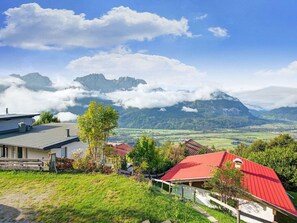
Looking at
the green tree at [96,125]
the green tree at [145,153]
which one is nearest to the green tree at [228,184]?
the green tree at [96,125]

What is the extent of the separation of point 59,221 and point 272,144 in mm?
47146

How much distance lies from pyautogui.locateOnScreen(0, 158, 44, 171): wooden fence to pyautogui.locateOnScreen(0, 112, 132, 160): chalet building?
11.5 feet

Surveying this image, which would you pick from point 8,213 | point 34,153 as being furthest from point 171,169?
point 8,213

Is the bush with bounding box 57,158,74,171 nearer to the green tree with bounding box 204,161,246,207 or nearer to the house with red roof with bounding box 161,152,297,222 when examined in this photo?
the house with red roof with bounding box 161,152,297,222

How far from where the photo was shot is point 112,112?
2531 centimetres

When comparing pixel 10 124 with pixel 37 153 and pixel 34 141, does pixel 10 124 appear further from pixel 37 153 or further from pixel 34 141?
pixel 37 153

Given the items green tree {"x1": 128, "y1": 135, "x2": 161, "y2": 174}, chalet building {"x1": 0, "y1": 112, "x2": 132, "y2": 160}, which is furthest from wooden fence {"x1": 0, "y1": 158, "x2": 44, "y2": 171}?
green tree {"x1": 128, "y1": 135, "x2": 161, "y2": 174}

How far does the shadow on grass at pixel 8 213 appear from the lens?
1316cm

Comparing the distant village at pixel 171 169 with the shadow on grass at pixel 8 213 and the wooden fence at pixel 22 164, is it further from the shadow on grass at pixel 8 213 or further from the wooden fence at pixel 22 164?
the shadow on grass at pixel 8 213

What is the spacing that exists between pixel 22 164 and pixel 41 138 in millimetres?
9208

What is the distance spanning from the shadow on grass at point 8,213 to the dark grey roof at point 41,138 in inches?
497

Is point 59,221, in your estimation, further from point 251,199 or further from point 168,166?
point 168,166

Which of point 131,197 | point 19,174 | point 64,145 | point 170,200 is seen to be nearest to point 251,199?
point 170,200

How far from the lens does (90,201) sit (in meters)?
14.3
